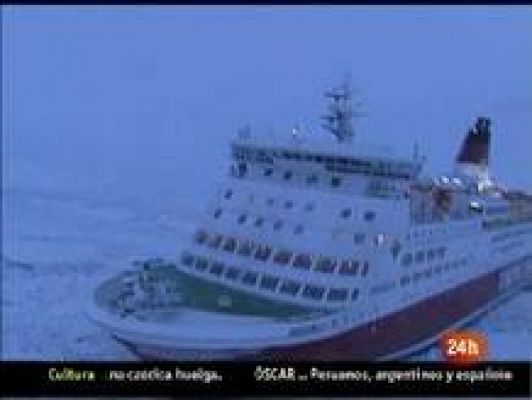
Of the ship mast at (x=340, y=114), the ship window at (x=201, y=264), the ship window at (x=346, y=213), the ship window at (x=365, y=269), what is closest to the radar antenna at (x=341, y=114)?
the ship mast at (x=340, y=114)

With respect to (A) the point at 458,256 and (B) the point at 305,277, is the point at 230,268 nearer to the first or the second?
(B) the point at 305,277

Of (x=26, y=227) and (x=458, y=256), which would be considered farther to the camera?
(x=458, y=256)

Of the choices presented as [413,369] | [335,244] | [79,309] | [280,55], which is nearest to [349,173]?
[335,244]

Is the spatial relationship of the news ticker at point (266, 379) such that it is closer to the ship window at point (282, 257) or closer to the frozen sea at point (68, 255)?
the frozen sea at point (68, 255)

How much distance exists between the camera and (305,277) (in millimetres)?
1895

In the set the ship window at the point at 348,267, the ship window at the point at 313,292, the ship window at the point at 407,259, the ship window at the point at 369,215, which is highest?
the ship window at the point at 369,215

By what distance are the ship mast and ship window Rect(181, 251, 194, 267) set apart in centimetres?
34

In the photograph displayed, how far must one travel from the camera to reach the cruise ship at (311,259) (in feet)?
6.15

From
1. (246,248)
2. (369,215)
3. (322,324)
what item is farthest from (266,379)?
(369,215)

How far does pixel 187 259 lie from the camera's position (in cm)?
189

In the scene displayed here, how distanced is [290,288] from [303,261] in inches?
2.1

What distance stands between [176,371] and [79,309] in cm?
21

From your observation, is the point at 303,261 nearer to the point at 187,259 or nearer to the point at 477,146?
the point at 187,259

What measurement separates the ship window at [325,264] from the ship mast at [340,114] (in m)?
0.22
